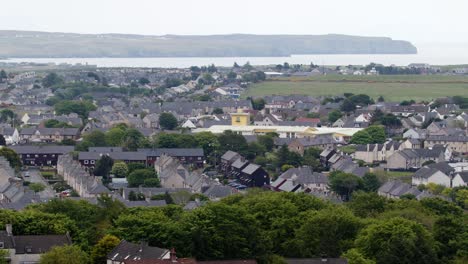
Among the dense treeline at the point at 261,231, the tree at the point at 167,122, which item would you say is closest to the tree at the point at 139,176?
the dense treeline at the point at 261,231

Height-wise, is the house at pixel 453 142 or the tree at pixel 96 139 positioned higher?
the tree at pixel 96 139

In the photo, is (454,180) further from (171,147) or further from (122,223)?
(122,223)

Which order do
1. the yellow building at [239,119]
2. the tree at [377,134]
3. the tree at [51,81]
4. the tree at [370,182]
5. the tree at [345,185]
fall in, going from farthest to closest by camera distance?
1. the tree at [51,81]
2. the yellow building at [239,119]
3. the tree at [377,134]
4. the tree at [370,182]
5. the tree at [345,185]

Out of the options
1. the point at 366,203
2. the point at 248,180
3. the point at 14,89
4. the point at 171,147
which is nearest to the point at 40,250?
the point at 366,203

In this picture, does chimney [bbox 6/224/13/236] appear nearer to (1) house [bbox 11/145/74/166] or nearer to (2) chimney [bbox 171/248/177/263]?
(2) chimney [bbox 171/248/177/263]

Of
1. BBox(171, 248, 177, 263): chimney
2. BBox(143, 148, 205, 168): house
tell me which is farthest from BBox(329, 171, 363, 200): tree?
BBox(171, 248, 177, 263): chimney

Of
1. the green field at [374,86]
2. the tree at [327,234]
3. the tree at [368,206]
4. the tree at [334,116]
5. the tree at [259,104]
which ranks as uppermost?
the tree at [327,234]

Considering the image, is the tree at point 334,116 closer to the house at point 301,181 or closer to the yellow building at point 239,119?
the yellow building at point 239,119
